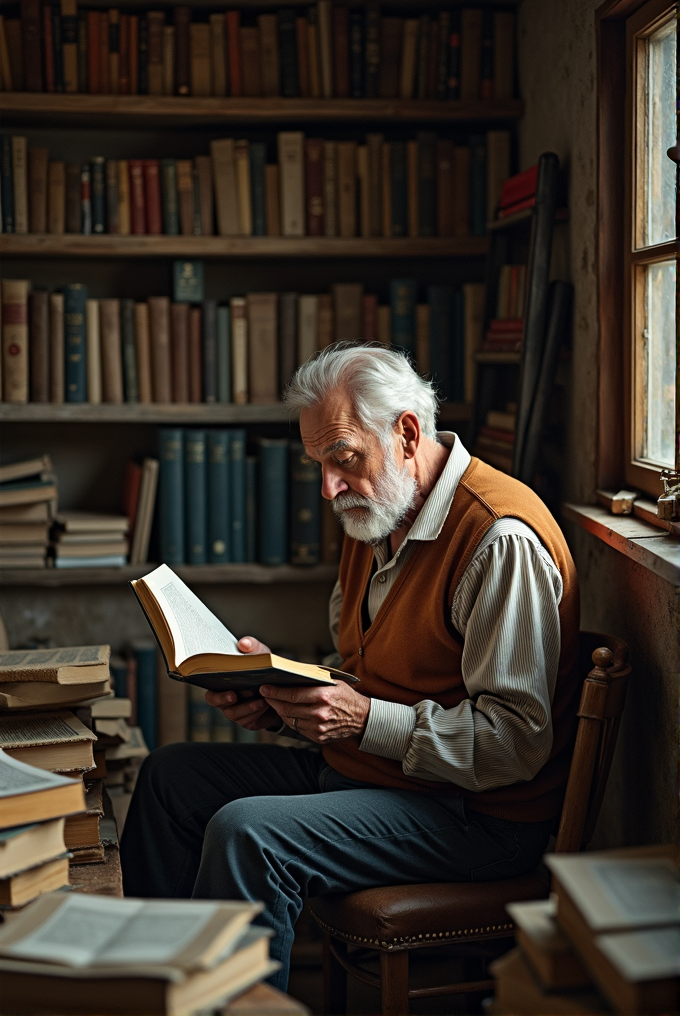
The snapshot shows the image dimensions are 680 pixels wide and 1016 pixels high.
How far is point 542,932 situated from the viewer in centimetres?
94

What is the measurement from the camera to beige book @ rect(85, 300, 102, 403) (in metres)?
2.82

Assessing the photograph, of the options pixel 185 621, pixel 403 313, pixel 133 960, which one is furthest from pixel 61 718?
pixel 403 313

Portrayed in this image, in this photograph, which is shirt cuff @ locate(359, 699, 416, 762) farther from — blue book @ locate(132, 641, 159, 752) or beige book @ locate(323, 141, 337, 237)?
beige book @ locate(323, 141, 337, 237)

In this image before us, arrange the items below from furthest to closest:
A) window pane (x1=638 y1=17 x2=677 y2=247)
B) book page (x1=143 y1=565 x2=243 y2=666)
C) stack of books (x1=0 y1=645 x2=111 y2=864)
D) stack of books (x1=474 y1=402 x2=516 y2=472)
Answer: stack of books (x1=474 y1=402 x2=516 y2=472)
window pane (x1=638 y1=17 x2=677 y2=247)
book page (x1=143 y1=565 x2=243 y2=666)
stack of books (x1=0 y1=645 x2=111 y2=864)

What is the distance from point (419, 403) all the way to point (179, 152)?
1524 millimetres

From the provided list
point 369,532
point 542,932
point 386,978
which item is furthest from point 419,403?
point 542,932

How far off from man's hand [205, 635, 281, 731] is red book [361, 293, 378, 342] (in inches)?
50.8

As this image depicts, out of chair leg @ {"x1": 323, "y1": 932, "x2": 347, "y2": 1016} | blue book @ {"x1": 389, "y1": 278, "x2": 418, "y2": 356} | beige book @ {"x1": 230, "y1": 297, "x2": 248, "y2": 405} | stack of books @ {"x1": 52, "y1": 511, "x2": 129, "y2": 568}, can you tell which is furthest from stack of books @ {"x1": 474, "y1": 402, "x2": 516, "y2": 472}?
chair leg @ {"x1": 323, "y1": 932, "x2": 347, "y2": 1016}

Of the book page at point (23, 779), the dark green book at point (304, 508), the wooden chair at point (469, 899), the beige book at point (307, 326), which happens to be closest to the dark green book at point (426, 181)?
the beige book at point (307, 326)

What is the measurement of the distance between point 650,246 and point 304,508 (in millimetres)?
1310

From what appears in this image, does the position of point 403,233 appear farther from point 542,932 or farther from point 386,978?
point 542,932

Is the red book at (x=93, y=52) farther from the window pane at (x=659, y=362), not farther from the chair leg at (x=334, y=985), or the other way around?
the chair leg at (x=334, y=985)

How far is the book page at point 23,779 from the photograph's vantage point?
122 cm

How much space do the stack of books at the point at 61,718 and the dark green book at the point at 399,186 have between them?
1.65m
